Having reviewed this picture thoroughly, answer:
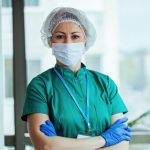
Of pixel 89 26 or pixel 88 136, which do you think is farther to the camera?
pixel 89 26

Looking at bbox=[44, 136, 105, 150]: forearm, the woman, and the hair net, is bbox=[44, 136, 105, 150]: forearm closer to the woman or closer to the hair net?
the woman

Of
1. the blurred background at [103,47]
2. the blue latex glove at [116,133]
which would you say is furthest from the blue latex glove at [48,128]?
the blurred background at [103,47]

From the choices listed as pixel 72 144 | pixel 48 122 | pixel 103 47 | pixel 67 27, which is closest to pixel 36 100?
pixel 48 122

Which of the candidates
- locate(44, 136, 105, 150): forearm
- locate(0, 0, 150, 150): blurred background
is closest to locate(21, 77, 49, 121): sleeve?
locate(44, 136, 105, 150): forearm

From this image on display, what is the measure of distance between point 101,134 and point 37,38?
119cm

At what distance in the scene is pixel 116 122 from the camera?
5.75 ft

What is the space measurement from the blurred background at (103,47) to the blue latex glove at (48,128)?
99 centimetres

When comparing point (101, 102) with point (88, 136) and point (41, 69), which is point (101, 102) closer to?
point (88, 136)

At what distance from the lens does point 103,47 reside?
8.77 ft

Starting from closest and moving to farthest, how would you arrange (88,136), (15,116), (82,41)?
(88,136), (82,41), (15,116)

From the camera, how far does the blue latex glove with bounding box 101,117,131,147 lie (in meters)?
1.69

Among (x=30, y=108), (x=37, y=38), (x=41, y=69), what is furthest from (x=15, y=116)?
(x=30, y=108)

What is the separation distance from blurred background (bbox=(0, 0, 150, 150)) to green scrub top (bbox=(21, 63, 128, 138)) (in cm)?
85

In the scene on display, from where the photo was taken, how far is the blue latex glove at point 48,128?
5.33ft
